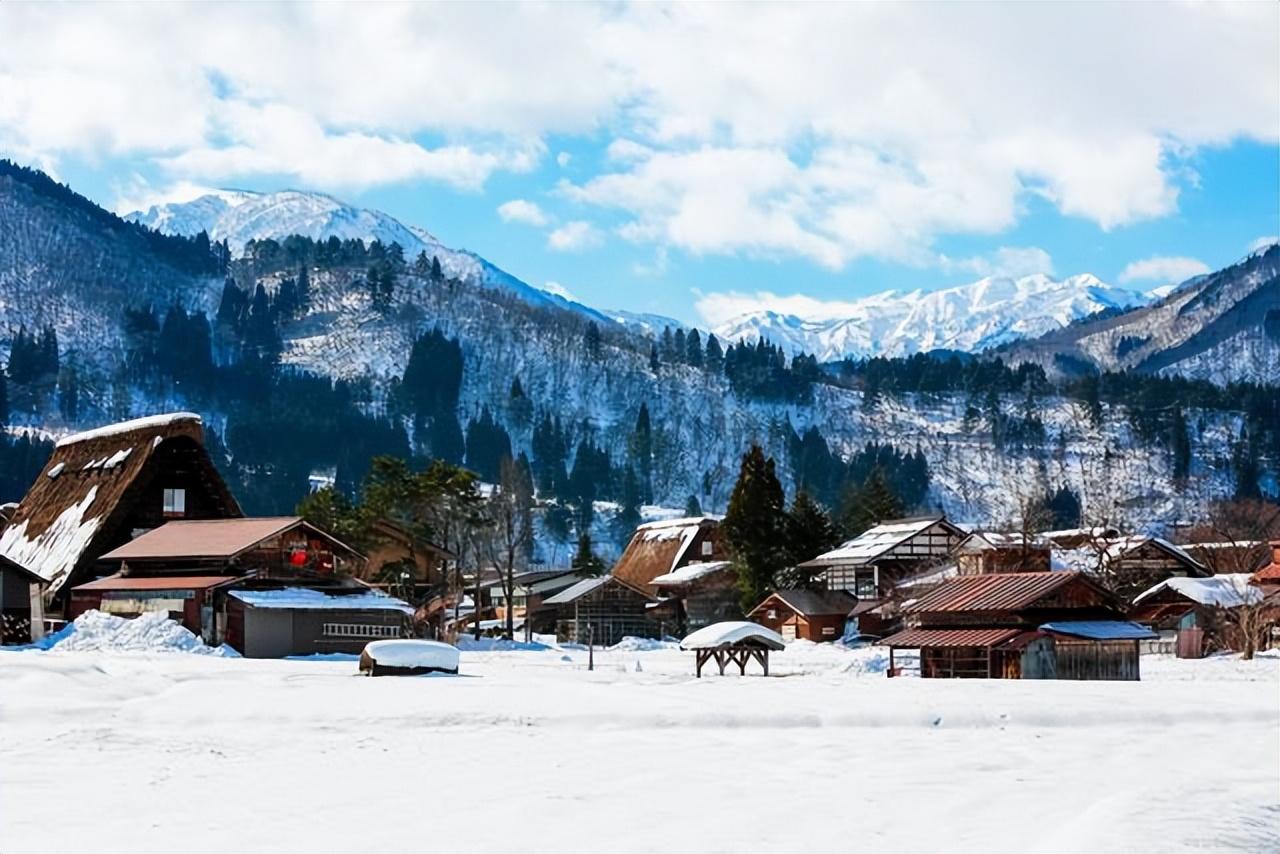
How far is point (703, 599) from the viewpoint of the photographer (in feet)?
295

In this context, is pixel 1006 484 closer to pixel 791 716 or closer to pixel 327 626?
pixel 327 626

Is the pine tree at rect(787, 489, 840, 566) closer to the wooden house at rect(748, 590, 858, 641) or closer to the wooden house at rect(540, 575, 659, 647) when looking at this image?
the wooden house at rect(748, 590, 858, 641)

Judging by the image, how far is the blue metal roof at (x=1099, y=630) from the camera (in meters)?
45.2

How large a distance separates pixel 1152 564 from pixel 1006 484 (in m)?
120

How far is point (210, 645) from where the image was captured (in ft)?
171

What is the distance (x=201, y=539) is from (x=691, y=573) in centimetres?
4245

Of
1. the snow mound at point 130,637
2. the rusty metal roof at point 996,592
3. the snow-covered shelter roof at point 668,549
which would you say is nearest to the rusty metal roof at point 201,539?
the snow mound at point 130,637

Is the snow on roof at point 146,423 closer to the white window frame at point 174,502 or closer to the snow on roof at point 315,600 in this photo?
the white window frame at point 174,502

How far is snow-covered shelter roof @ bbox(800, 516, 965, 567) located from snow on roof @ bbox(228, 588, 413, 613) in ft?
108

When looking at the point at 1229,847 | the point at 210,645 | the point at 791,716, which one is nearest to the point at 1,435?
the point at 210,645

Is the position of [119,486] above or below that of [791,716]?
above

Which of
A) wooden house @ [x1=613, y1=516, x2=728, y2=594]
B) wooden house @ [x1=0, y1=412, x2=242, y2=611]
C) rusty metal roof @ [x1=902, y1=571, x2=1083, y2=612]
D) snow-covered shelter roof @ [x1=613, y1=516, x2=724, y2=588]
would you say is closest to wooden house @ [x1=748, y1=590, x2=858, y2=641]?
wooden house @ [x1=613, y1=516, x2=728, y2=594]

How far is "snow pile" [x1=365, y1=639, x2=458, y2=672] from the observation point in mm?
37156

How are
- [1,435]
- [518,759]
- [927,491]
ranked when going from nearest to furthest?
[518,759] → [1,435] → [927,491]
